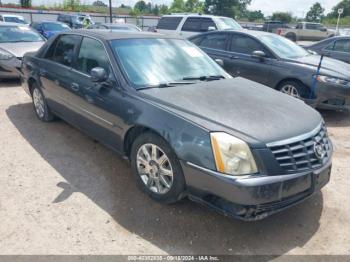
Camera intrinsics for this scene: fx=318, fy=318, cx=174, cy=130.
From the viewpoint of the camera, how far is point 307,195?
2.77 meters

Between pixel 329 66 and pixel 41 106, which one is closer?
pixel 41 106

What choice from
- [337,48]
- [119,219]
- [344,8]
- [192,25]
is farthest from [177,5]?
[119,219]

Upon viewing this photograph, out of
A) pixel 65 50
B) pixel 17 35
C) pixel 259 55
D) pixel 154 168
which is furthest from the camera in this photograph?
pixel 17 35

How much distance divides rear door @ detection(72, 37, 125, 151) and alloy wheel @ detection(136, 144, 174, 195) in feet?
1.36

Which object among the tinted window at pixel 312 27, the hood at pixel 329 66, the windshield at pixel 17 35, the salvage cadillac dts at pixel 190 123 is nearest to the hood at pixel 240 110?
the salvage cadillac dts at pixel 190 123

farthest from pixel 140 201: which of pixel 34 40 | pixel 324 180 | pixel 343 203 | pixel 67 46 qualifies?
pixel 34 40

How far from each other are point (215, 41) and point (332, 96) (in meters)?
3.14

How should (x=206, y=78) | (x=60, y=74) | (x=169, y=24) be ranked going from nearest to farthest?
(x=206, y=78) < (x=60, y=74) < (x=169, y=24)

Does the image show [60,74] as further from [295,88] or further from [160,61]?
[295,88]

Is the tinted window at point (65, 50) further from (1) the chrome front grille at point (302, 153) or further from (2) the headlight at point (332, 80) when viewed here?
(2) the headlight at point (332, 80)

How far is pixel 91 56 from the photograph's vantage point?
13.0ft

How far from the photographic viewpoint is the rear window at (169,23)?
1272 centimetres

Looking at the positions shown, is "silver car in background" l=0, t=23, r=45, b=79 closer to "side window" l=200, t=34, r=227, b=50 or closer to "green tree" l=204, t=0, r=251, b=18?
"side window" l=200, t=34, r=227, b=50

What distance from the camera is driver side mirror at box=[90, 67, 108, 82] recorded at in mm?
3436
